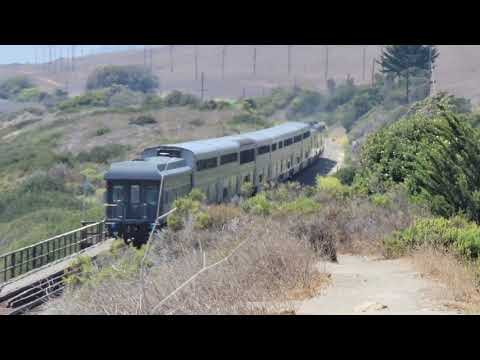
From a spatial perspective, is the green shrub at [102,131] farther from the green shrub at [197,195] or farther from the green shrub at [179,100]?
the green shrub at [197,195]

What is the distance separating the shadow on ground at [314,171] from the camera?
45.2 m

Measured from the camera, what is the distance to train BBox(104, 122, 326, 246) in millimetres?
23156

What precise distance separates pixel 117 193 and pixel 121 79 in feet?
487

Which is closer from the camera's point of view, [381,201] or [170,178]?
[381,201]

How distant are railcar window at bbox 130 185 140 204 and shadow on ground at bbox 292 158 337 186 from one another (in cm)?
2085

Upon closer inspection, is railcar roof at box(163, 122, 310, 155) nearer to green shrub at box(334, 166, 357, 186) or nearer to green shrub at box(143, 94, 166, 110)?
green shrub at box(334, 166, 357, 186)

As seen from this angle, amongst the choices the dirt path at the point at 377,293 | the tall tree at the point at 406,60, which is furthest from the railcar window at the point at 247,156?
the tall tree at the point at 406,60

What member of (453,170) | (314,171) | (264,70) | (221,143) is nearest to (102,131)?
(314,171)

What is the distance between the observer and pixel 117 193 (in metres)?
23.7

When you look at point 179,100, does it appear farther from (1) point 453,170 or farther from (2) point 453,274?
(2) point 453,274

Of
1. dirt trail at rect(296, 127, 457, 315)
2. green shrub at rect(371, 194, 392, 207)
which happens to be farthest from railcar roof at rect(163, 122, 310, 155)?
dirt trail at rect(296, 127, 457, 315)
